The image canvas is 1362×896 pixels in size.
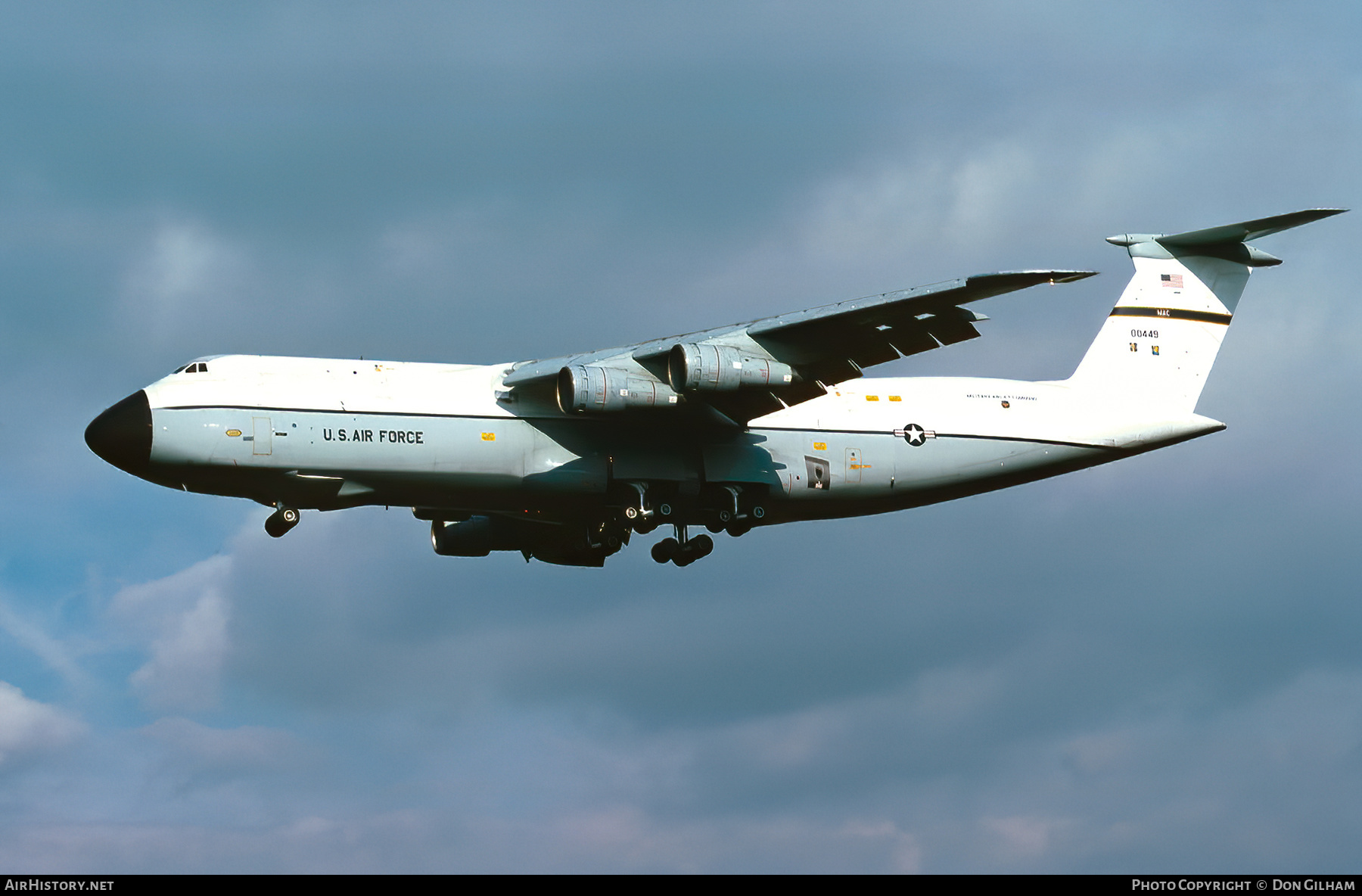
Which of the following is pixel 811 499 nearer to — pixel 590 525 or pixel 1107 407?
pixel 590 525

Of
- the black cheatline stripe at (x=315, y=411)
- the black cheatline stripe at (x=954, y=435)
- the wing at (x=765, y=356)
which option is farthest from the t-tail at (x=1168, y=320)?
the black cheatline stripe at (x=315, y=411)

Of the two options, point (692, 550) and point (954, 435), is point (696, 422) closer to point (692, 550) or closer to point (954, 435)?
point (692, 550)

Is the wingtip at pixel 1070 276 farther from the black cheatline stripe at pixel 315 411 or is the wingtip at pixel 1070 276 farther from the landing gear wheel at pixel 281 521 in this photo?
the landing gear wheel at pixel 281 521

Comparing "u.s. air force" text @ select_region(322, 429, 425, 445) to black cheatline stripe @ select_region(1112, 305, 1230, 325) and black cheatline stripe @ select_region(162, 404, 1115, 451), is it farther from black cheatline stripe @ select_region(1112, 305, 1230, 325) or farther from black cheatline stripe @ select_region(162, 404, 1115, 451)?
black cheatline stripe @ select_region(1112, 305, 1230, 325)

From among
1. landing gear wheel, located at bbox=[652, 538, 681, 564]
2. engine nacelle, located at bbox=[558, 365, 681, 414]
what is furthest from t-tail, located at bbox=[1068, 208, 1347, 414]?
engine nacelle, located at bbox=[558, 365, 681, 414]

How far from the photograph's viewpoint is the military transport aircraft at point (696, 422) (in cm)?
2347

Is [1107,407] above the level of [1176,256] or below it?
below

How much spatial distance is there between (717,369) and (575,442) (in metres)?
2.41
